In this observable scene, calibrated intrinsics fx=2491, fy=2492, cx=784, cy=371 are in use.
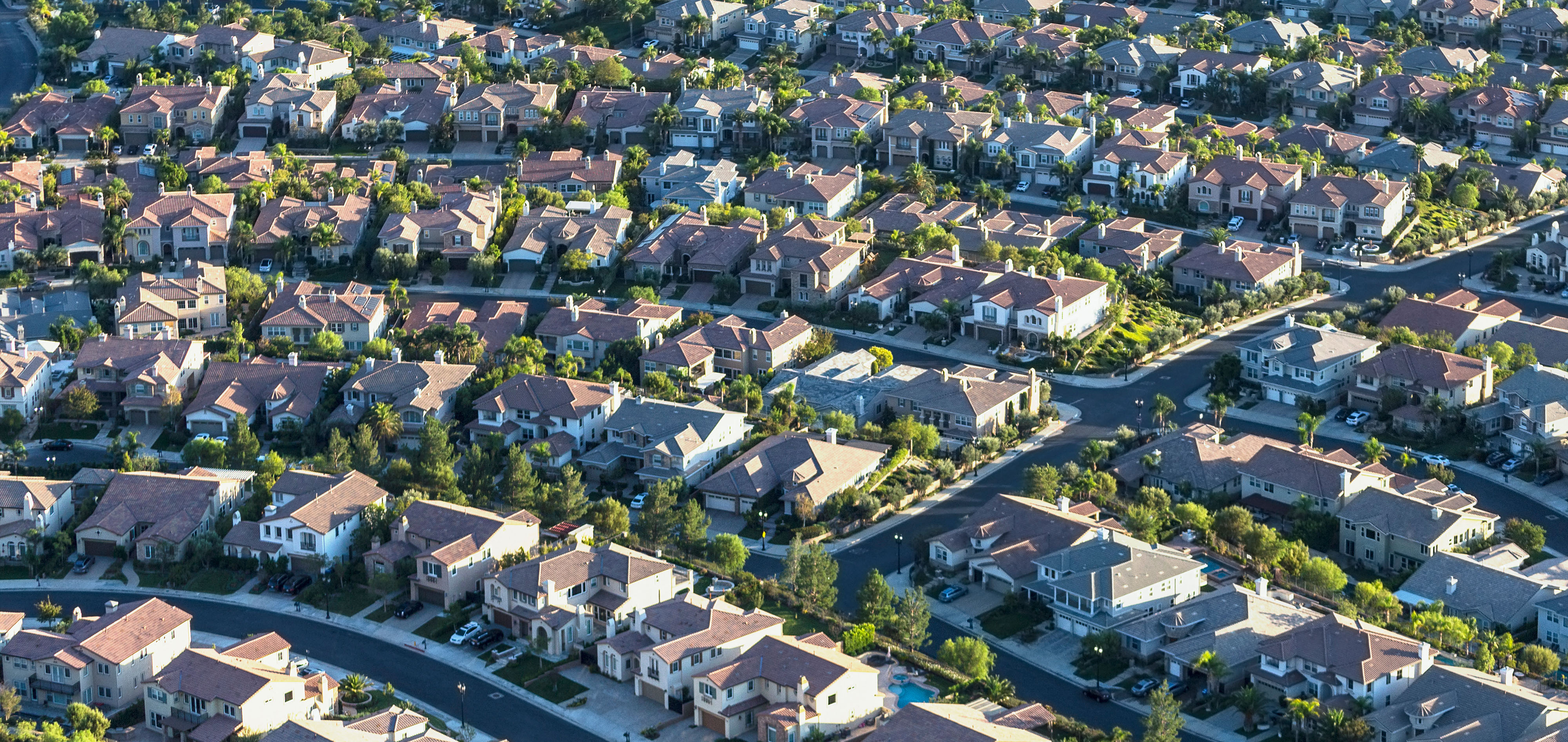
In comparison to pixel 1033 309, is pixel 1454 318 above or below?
below

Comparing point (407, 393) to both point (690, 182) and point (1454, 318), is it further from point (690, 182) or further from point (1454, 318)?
point (1454, 318)

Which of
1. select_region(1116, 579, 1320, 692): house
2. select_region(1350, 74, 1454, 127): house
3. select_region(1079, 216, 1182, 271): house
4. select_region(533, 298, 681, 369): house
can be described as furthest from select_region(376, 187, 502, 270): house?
select_region(1350, 74, 1454, 127): house

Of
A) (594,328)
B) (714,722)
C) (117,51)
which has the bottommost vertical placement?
(714,722)

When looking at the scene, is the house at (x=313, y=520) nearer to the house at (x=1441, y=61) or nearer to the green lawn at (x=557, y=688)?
the green lawn at (x=557, y=688)

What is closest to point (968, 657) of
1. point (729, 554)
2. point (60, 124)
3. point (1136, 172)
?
point (729, 554)

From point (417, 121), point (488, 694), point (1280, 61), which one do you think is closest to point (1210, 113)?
point (1280, 61)

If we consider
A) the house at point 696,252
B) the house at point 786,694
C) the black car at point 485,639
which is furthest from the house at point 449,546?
the house at point 696,252

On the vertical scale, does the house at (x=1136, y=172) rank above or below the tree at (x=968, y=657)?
above

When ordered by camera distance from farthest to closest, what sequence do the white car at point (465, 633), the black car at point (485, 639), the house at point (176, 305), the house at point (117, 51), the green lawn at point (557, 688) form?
the house at point (117, 51) → the house at point (176, 305) → the white car at point (465, 633) → the black car at point (485, 639) → the green lawn at point (557, 688)
